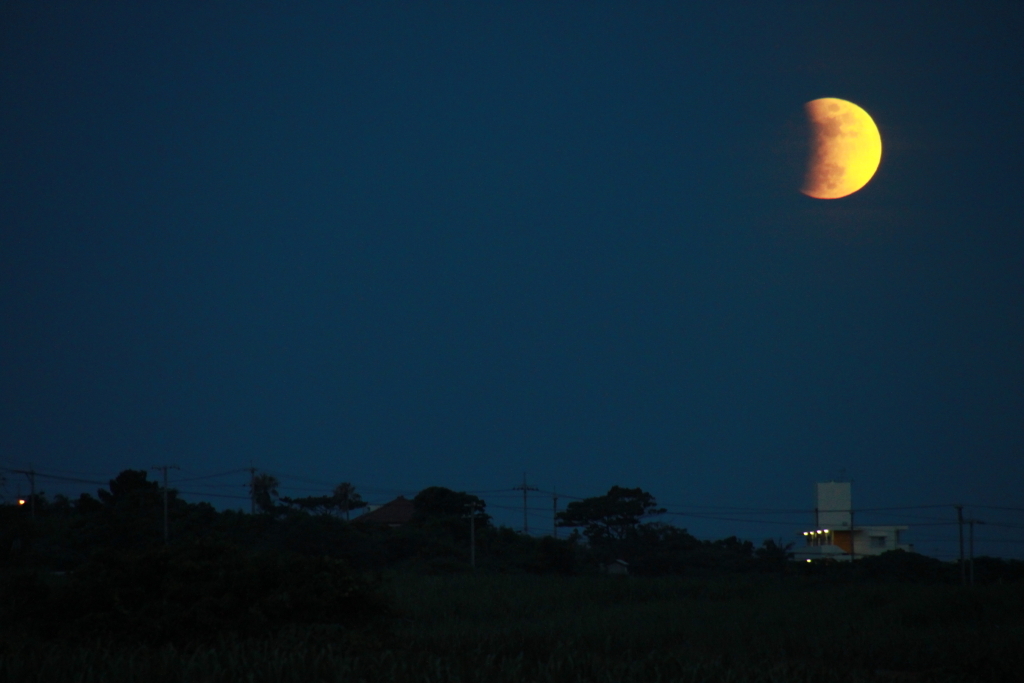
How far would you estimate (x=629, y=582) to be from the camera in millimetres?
28406

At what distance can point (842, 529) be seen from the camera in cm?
5209

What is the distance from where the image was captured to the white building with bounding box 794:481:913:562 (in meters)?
A: 51.6

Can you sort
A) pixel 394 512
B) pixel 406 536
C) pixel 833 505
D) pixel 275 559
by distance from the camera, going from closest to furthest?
pixel 275 559
pixel 406 536
pixel 833 505
pixel 394 512

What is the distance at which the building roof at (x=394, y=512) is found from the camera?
60.6m

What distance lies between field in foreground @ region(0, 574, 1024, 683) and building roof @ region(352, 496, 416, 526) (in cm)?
3317

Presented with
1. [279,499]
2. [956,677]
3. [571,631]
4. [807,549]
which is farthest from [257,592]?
[279,499]

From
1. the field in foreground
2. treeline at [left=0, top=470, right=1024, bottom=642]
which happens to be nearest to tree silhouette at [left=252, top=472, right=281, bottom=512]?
treeline at [left=0, top=470, right=1024, bottom=642]

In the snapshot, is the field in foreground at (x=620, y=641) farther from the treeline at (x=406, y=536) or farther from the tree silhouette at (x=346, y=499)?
the tree silhouette at (x=346, y=499)

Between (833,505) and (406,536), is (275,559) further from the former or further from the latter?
(833,505)

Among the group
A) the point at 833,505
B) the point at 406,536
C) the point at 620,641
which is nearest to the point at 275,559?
the point at 620,641

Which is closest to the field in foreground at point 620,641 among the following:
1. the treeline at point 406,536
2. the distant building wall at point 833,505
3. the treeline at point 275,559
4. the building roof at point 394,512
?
the treeline at point 275,559

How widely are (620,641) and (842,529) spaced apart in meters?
42.6

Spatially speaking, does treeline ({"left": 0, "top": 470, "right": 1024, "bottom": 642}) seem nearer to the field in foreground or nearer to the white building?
the field in foreground

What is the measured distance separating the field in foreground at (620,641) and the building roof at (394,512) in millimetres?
33169
